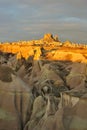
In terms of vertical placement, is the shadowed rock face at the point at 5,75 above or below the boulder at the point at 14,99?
above

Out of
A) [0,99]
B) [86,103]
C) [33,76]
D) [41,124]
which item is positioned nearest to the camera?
[86,103]

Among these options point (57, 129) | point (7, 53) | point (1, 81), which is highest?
point (7, 53)

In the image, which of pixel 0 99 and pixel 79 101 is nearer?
pixel 79 101

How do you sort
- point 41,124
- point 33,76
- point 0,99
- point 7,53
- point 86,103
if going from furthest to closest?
point 7,53, point 33,76, point 0,99, point 41,124, point 86,103

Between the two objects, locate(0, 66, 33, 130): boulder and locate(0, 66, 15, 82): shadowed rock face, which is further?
locate(0, 66, 15, 82): shadowed rock face

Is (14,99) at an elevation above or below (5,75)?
below

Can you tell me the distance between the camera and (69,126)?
13.4 metres

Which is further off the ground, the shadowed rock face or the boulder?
the shadowed rock face

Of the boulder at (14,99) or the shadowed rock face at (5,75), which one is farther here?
the shadowed rock face at (5,75)

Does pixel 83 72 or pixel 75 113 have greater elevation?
pixel 83 72

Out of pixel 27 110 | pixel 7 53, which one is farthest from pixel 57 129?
pixel 7 53

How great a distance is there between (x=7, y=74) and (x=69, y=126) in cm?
395

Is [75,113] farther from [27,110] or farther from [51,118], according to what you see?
[27,110]

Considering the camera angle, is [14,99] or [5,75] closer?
[14,99]
